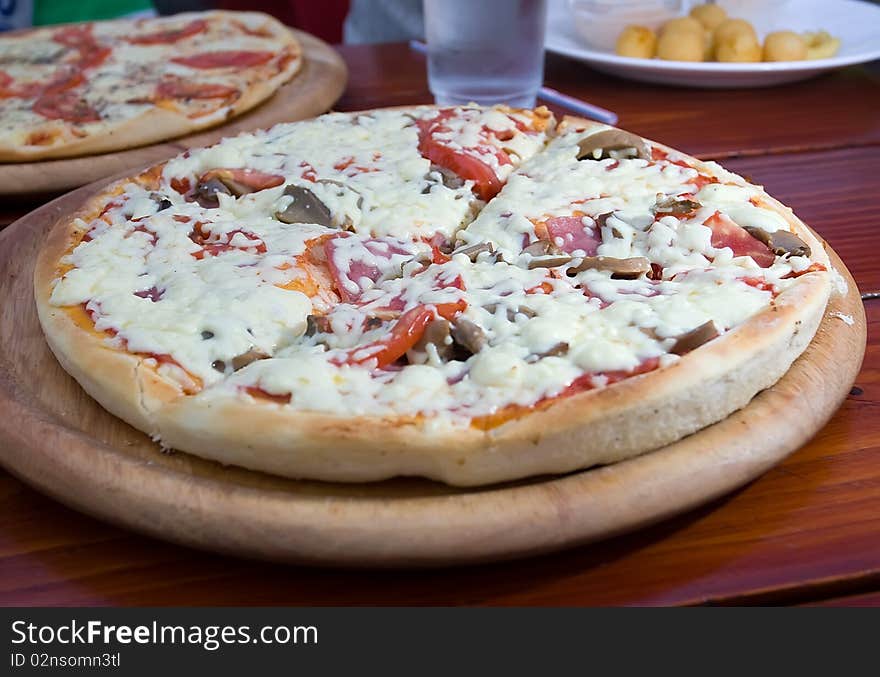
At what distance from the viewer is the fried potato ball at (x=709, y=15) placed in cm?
305

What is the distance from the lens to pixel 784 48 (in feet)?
9.49

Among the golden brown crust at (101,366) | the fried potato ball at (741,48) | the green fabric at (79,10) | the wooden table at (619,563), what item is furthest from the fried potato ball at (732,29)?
the green fabric at (79,10)

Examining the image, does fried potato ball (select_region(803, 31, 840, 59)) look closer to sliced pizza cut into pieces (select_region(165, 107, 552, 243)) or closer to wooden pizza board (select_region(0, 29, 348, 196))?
sliced pizza cut into pieces (select_region(165, 107, 552, 243))

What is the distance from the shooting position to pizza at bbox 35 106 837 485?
1.26 m

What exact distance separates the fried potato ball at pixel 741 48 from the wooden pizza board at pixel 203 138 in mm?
1044

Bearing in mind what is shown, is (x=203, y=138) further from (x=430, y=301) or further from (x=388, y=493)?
(x=388, y=493)

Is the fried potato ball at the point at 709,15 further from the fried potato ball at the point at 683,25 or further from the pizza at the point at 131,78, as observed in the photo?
the pizza at the point at 131,78

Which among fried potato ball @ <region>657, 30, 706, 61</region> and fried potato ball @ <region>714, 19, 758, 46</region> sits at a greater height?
fried potato ball @ <region>714, 19, 758, 46</region>

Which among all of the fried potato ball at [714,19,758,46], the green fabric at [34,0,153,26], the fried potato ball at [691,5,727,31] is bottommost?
the green fabric at [34,0,153,26]

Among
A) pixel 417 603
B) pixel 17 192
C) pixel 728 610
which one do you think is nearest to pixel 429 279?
pixel 417 603

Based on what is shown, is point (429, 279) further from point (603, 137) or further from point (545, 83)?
point (545, 83)

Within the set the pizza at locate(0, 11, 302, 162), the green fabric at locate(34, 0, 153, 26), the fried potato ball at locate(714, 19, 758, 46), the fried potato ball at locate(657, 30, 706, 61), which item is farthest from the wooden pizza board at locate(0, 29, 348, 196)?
the green fabric at locate(34, 0, 153, 26)

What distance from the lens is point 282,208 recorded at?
1839 mm

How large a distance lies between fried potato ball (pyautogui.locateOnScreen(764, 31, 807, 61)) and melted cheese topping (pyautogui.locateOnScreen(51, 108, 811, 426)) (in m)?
1.06
